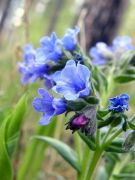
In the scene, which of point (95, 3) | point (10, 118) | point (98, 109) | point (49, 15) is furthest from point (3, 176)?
point (49, 15)

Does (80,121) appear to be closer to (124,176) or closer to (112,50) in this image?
(124,176)

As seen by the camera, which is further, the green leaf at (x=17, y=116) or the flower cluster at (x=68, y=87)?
the green leaf at (x=17, y=116)

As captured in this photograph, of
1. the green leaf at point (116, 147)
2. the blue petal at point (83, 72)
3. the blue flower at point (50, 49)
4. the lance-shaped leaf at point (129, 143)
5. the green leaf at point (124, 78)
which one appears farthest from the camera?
the green leaf at point (124, 78)

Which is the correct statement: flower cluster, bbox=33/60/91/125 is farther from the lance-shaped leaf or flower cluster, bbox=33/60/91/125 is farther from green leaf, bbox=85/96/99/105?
the lance-shaped leaf

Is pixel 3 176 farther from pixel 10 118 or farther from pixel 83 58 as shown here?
pixel 83 58

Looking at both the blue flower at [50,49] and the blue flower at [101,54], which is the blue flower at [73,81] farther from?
the blue flower at [101,54]

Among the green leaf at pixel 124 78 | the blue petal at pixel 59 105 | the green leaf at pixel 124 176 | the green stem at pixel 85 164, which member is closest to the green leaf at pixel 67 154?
the green stem at pixel 85 164

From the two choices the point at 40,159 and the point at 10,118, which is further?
the point at 40,159
